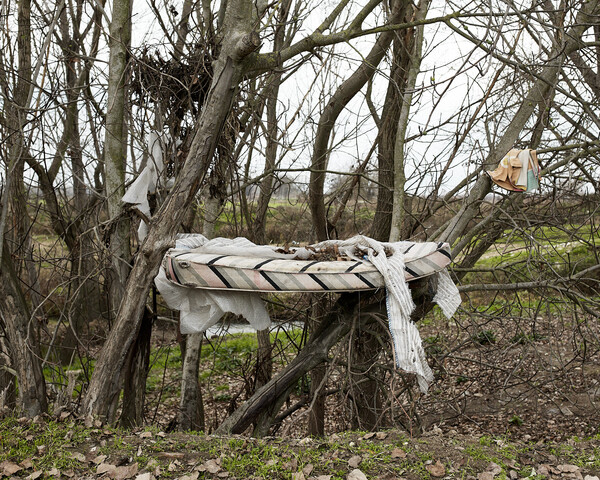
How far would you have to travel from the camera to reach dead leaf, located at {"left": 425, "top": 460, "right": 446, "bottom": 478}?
8.84 feet

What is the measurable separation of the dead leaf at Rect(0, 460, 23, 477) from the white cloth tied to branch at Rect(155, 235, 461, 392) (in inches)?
46.3

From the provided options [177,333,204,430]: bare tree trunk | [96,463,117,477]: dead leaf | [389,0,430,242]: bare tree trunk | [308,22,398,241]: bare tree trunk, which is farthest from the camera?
[177,333,204,430]: bare tree trunk

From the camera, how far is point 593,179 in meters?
4.93

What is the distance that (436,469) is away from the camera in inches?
107

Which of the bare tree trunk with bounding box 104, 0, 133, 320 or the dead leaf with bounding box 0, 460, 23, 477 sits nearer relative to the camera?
the dead leaf with bounding box 0, 460, 23, 477

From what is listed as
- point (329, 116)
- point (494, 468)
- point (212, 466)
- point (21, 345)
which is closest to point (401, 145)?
point (329, 116)

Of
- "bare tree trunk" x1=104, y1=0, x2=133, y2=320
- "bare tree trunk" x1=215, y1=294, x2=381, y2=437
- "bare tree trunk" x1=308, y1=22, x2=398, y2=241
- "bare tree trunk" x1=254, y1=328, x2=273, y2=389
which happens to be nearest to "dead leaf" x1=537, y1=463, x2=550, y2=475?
"bare tree trunk" x1=215, y1=294, x2=381, y2=437

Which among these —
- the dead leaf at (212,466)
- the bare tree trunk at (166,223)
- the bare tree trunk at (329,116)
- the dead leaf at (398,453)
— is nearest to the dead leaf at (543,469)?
the dead leaf at (398,453)

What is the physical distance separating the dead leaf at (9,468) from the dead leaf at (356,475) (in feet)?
5.25

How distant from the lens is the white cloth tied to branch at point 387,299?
3232 millimetres

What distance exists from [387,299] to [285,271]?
0.62 meters

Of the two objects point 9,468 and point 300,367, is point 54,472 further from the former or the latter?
point 300,367

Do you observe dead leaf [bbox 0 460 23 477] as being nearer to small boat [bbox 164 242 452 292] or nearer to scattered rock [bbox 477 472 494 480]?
small boat [bbox 164 242 452 292]

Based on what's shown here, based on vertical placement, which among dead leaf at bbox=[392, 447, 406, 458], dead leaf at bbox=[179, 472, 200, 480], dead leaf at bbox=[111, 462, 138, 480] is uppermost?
dead leaf at bbox=[392, 447, 406, 458]
